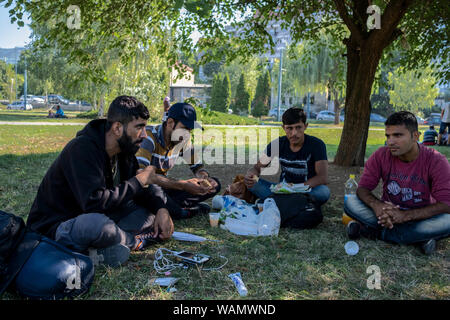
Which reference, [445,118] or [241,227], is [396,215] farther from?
[445,118]

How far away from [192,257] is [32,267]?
4.40ft

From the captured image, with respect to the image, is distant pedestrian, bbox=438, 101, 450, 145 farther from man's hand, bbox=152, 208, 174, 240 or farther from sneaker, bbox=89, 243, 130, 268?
sneaker, bbox=89, 243, 130, 268

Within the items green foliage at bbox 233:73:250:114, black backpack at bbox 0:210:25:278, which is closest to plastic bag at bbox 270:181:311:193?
black backpack at bbox 0:210:25:278

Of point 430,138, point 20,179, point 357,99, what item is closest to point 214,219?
point 20,179

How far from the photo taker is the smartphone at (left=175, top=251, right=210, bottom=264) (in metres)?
3.47

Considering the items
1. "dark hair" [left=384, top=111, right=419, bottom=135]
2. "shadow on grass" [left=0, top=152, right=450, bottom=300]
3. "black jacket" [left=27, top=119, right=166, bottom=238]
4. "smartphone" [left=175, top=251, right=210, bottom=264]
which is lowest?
"shadow on grass" [left=0, top=152, right=450, bottom=300]

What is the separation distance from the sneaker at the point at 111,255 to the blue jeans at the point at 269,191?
229 centimetres

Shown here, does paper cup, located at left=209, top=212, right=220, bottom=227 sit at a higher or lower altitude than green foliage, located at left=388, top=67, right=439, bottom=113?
lower

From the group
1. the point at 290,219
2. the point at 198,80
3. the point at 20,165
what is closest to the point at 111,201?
the point at 290,219

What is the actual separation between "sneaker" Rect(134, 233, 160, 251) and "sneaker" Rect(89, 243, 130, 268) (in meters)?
0.32

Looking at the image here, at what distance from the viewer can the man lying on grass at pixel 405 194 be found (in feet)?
12.9

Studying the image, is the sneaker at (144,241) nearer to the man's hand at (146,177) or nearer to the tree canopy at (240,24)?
the man's hand at (146,177)
